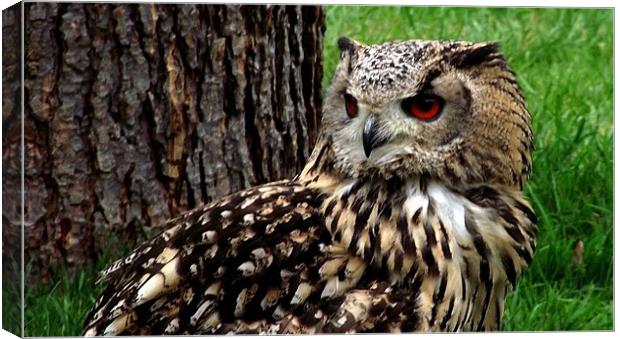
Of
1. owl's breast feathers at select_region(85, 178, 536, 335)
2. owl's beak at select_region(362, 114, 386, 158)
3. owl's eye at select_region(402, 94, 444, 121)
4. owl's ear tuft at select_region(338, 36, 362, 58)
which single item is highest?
owl's ear tuft at select_region(338, 36, 362, 58)

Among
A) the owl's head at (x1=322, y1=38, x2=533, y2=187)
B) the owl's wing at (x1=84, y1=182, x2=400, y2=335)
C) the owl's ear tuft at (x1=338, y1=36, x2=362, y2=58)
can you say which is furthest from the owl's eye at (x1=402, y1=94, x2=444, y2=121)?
the owl's wing at (x1=84, y1=182, x2=400, y2=335)

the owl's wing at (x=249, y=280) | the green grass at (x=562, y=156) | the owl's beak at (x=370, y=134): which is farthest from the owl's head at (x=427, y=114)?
the green grass at (x=562, y=156)

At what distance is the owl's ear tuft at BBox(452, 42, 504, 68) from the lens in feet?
12.2

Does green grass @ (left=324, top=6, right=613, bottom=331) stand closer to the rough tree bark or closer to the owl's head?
the rough tree bark

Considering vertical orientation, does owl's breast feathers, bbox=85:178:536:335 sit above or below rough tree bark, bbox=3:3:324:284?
below

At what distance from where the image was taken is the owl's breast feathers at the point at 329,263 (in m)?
3.68

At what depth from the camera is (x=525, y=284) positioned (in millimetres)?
4309

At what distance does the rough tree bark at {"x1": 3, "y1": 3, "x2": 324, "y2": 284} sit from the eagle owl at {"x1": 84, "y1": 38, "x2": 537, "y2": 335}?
15.0 inches

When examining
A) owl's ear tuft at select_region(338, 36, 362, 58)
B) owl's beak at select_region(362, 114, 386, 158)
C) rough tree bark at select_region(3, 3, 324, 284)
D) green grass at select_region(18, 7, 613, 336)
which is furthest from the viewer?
green grass at select_region(18, 7, 613, 336)

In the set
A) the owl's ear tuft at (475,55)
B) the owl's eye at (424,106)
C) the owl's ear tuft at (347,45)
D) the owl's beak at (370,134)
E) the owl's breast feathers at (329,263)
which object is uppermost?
the owl's ear tuft at (347,45)

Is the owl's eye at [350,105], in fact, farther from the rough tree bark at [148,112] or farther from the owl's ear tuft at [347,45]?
the rough tree bark at [148,112]

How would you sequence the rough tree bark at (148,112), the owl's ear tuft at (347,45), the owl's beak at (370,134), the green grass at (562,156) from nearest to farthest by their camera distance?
the owl's beak at (370,134), the owl's ear tuft at (347,45), the rough tree bark at (148,112), the green grass at (562,156)

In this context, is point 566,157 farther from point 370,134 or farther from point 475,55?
point 370,134

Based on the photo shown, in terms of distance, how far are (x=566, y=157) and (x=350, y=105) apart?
3.09 feet
